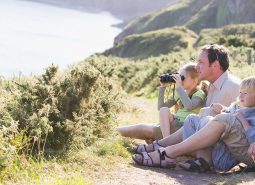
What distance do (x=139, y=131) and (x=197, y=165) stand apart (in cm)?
186

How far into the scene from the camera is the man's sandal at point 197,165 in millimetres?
6383

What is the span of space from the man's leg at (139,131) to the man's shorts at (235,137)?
6.25ft

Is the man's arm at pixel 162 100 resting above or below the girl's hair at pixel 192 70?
below

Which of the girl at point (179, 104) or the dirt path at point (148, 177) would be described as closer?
the dirt path at point (148, 177)

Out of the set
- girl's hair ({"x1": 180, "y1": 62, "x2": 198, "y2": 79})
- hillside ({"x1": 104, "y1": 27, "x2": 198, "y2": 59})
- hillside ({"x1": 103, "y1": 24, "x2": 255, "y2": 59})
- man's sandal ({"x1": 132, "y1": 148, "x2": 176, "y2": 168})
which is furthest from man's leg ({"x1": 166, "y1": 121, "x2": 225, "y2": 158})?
hillside ({"x1": 104, "y1": 27, "x2": 198, "y2": 59})

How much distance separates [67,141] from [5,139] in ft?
4.28

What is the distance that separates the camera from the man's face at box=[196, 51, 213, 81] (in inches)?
286

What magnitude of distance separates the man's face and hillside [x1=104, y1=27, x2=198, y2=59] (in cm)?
10914

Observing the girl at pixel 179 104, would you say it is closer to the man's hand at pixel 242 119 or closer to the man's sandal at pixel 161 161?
the man's sandal at pixel 161 161

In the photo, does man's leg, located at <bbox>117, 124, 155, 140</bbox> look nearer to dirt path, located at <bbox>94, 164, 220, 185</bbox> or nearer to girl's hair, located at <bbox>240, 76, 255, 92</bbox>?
dirt path, located at <bbox>94, 164, 220, 185</bbox>

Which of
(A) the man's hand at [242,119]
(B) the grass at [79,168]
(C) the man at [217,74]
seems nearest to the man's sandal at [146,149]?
(C) the man at [217,74]

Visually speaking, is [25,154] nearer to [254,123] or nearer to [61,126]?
[61,126]

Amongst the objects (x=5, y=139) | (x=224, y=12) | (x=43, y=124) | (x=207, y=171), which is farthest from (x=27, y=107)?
(x=224, y=12)

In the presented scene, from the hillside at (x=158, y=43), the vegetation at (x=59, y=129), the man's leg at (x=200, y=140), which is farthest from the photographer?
the hillside at (x=158, y=43)
